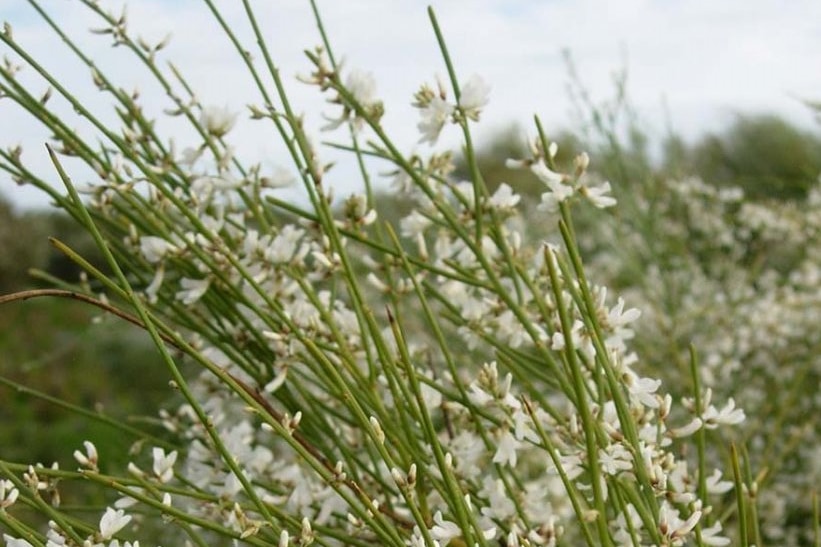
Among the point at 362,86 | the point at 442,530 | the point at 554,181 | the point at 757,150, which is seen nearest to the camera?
the point at 442,530

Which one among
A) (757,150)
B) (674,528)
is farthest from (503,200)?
(757,150)

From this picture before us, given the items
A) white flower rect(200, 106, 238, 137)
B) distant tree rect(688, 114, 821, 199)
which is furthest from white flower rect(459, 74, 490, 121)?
distant tree rect(688, 114, 821, 199)

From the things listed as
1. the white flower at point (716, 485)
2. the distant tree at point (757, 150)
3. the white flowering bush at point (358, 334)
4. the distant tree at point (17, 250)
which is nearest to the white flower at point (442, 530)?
the white flowering bush at point (358, 334)

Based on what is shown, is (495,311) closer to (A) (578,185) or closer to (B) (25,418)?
(A) (578,185)

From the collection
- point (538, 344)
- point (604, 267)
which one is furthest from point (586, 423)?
point (604, 267)

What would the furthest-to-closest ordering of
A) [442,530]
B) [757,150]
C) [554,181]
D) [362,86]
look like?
[757,150], [362,86], [554,181], [442,530]

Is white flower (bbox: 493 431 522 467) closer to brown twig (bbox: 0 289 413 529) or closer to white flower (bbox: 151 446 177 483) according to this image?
brown twig (bbox: 0 289 413 529)

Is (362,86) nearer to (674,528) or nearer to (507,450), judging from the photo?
(507,450)
